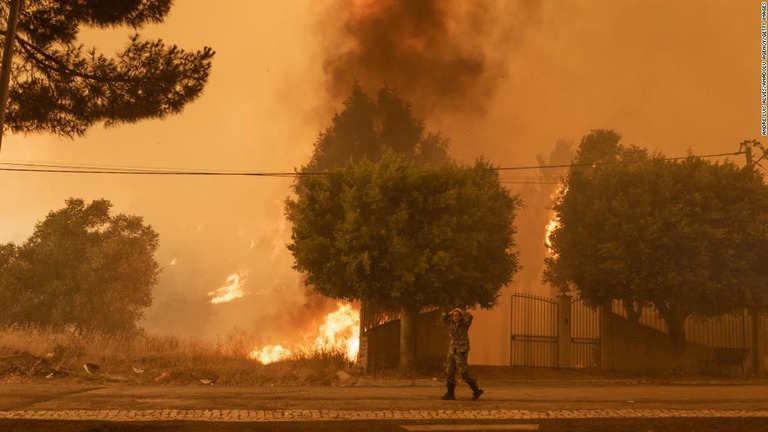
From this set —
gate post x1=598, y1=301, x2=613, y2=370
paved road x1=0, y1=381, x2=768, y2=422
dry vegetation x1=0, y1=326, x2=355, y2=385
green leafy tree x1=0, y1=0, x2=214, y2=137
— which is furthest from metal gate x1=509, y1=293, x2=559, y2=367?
green leafy tree x1=0, y1=0, x2=214, y2=137

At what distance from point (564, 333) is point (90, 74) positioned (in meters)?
17.7

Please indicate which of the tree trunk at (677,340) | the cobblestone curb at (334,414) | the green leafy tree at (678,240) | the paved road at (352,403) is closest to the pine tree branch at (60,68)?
the paved road at (352,403)

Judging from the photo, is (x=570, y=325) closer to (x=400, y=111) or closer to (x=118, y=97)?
(x=118, y=97)

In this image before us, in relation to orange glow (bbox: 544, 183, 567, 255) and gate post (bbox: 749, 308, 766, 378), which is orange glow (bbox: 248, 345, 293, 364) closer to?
orange glow (bbox: 544, 183, 567, 255)

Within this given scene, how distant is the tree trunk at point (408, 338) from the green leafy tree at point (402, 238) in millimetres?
31

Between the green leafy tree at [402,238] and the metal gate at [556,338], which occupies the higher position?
the green leafy tree at [402,238]

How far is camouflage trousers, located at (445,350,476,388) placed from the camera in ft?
43.2

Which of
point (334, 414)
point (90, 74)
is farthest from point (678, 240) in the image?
point (90, 74)

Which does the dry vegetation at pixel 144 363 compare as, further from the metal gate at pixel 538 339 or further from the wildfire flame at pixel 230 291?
the wildfire flame at pixel 230 291

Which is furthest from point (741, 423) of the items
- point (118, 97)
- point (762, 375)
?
point (762, 375)

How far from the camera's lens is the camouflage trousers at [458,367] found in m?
13.2

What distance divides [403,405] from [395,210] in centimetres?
807

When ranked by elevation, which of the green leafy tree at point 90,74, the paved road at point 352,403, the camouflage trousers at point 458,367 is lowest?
the paved road at point 352,403

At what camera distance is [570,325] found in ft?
79.6
